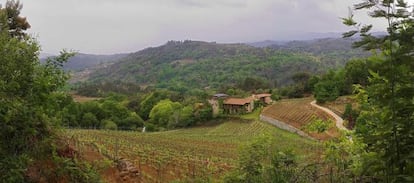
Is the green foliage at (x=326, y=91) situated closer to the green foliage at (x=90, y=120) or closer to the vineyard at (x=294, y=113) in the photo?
the vineyard at (x=294, y=113)

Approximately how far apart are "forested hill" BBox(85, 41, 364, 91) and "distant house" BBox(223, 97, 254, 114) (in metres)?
28.4

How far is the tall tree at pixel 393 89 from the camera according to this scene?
15.7ft

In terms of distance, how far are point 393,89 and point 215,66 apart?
13663 centimetres

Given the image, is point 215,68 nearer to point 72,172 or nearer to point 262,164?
point 72,172

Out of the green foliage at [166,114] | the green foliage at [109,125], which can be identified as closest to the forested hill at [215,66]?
the green foliage at [166,114]

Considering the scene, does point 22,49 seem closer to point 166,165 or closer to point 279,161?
point 279,161

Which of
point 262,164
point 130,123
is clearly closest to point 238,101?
point 130,123

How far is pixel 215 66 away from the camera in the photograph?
5561 inches

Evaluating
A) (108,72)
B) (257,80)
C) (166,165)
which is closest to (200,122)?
(257,80)

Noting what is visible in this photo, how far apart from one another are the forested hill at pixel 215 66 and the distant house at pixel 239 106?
93.3 ft

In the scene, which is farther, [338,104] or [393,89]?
[338,104]

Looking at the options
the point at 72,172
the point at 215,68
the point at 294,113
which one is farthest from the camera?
the point at 215,68

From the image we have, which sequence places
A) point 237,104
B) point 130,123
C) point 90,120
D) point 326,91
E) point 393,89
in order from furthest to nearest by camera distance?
1. point 130,123
2. point 237,104
3. point 90,120
4. point 326,91
5. point 393,89

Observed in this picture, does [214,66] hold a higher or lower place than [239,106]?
higher
